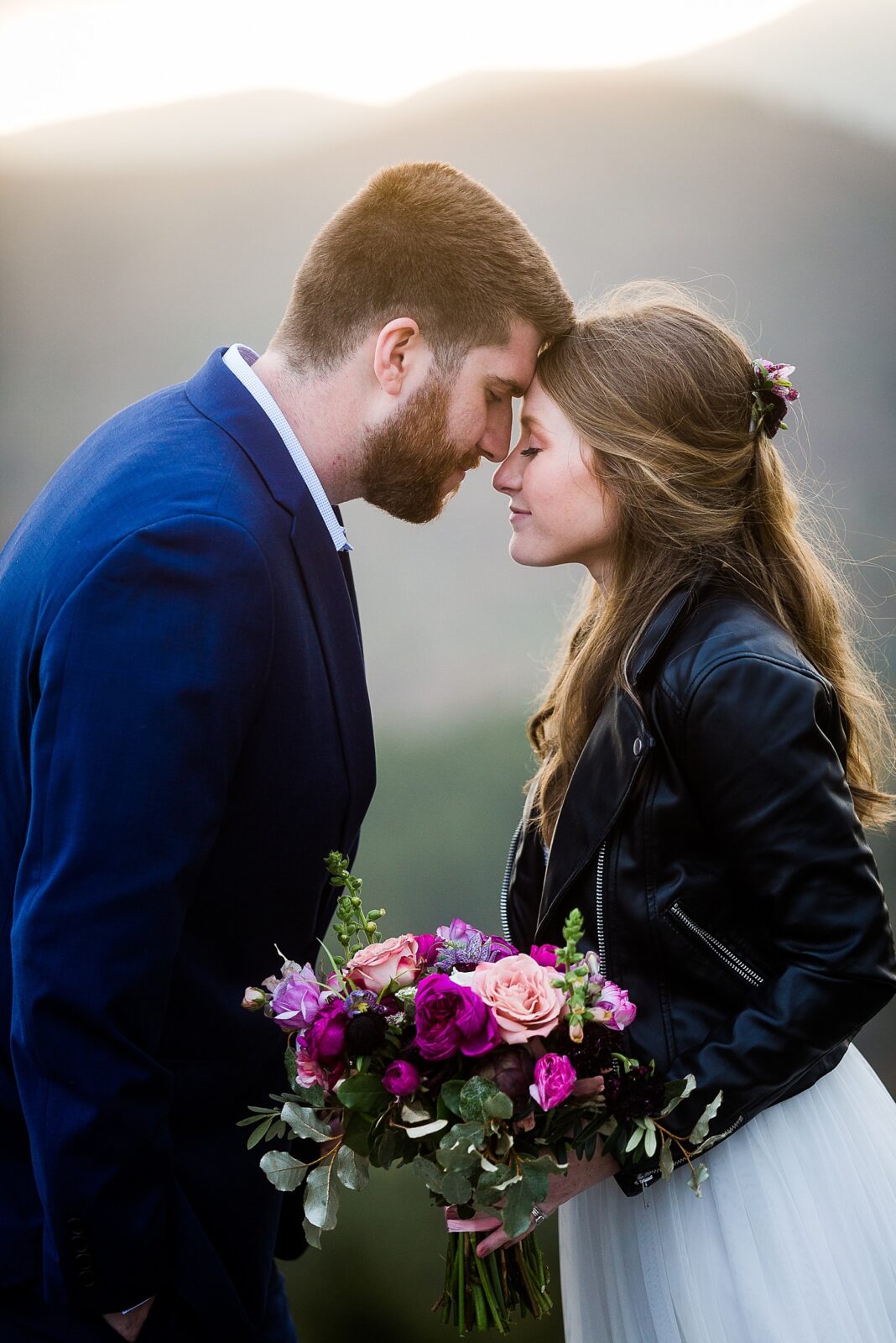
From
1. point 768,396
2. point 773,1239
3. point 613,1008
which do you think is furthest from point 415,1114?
point 768,396

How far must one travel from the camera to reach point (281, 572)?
144cm

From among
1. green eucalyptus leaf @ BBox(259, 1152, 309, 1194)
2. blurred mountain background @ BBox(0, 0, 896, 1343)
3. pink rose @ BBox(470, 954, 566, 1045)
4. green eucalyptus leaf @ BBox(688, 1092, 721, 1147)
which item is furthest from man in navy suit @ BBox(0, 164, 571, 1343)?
blurred mountain background @ BBox(0, 0, 896, 1343)

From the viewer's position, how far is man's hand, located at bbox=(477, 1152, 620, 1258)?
138 centimetres

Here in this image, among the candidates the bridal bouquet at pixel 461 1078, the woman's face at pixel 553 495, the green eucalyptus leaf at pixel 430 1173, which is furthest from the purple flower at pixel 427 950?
the woman's face at pixel 553 495

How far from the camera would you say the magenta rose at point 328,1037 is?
128cm

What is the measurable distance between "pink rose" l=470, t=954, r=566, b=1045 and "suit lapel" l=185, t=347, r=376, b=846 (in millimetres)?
343

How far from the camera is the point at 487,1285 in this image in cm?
144

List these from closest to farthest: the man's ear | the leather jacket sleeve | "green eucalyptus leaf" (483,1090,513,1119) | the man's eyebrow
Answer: "green eucalyptus leaf" (483,1090,513,1119) → the leather jacket sleeve → the man's ear → the man's eyebrow

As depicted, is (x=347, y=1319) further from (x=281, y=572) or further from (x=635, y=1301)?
(x=281, y=572)

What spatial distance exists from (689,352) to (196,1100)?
134 cm

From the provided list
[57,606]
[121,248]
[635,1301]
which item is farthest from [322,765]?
[121,248]

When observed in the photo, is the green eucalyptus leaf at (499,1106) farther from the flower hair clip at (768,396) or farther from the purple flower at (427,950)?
the flower hair clip at (768,396)

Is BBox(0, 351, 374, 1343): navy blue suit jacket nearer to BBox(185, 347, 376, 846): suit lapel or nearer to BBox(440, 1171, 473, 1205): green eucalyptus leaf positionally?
BBox(185, 347, 376, 846): suit lapel

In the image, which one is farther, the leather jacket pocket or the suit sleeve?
the leather jacket pocket
